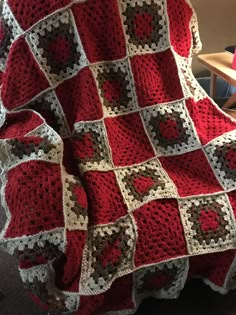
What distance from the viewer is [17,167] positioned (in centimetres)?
121

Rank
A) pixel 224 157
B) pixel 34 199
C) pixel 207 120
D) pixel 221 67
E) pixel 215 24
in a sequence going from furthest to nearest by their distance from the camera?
1. pixel 215 24
2. pixel 221 67
3. pixel 207 120
4. pixel 224 157
5. pixel 34 199

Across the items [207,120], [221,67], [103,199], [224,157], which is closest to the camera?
[103,199]

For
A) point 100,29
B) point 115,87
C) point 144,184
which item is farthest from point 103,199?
point 100,29

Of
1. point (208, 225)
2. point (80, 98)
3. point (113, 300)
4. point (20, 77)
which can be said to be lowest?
point (113, 300)

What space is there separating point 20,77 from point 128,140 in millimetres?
372

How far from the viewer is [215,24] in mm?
2201

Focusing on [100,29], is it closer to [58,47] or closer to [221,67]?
[58,47]

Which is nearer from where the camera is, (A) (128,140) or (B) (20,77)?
(B) (20,77)

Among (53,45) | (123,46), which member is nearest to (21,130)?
(53,45)

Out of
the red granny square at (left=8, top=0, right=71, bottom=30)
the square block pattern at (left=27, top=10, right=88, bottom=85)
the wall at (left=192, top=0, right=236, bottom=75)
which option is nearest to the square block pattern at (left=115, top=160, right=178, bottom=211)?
the square block pattern at (left=27, top=10, right=88, bottom=85)

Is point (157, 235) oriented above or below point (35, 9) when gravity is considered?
below

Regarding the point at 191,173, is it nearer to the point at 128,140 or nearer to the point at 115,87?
the point at 128,140

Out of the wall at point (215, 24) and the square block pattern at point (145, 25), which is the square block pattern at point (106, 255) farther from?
the wall at point (215, 24)

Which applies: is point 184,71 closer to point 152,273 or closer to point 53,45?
point 53,45
